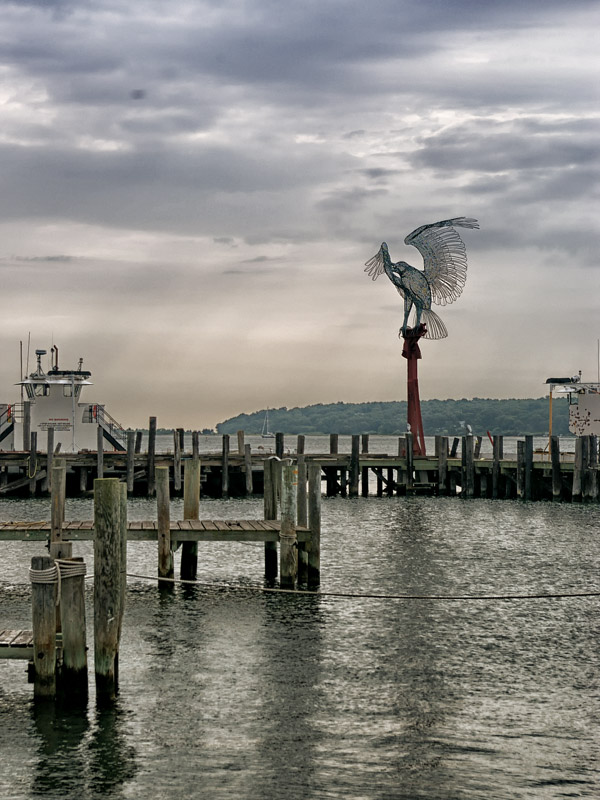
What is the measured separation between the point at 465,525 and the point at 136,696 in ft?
78.6

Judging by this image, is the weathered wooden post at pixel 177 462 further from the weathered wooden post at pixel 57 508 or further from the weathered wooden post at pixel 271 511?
the weathered wooden post at pixel 57 508

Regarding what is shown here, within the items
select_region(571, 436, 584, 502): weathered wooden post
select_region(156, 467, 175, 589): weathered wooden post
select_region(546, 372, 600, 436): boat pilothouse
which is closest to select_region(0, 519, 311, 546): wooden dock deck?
select_region(156, 467, 175, 589): weathered wooden post

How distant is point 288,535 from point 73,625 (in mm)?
7778

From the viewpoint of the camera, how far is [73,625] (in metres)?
11.5

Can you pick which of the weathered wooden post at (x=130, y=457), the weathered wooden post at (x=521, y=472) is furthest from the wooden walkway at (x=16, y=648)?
the weathered wooden post at (x=521, y=472)

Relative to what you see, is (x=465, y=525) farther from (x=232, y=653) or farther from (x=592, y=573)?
(x=232, y=653)

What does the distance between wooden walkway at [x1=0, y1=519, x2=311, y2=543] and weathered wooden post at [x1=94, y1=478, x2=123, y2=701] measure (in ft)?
19.5

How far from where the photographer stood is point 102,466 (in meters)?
42.7

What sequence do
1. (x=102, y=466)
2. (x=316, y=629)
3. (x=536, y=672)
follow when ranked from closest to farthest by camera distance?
1. (x=536, y=672)
2. (x=316, y=629)
3. (x=102, y=466)

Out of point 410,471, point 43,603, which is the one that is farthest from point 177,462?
point 43,603

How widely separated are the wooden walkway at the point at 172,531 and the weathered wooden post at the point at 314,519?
0.72 meters

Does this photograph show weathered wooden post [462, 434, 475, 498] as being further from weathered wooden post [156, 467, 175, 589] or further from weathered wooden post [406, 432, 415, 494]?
weathered wooden post [156, 467, 175, 589]

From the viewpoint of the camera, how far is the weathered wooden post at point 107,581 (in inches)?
468

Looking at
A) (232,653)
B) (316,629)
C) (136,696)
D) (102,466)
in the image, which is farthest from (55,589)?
(102,466)
